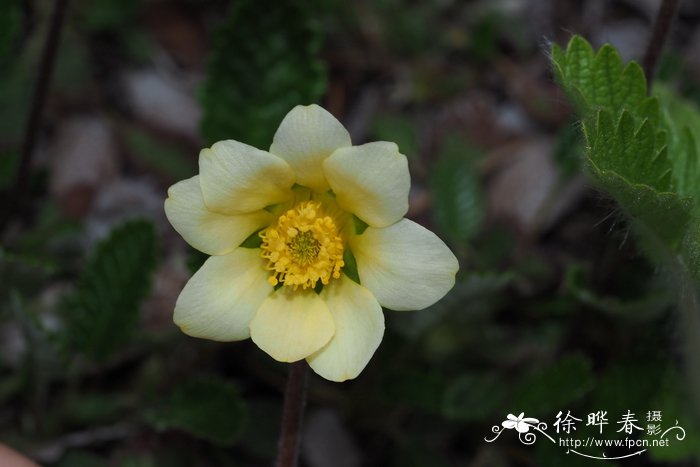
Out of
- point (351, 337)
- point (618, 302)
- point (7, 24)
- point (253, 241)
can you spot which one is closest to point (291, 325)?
point (351, 337)

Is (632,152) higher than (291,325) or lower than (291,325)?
higher

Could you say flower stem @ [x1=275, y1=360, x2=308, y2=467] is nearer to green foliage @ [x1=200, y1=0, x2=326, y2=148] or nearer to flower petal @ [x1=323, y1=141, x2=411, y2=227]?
flower petal @ [x1=323, y1=141, x2=411, y2=227]

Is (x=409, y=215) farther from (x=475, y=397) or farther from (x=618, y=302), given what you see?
(x=618, y=302)

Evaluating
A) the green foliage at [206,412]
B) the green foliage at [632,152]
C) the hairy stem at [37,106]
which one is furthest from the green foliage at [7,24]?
the green foliage at [632,152]

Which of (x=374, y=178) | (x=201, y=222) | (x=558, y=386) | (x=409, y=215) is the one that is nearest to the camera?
(x=374, y=178)

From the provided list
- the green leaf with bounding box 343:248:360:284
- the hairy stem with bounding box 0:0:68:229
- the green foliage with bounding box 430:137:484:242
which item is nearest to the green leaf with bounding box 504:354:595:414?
the green foliage with bounding box 430:137:484:242

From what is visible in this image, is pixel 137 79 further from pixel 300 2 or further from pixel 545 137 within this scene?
pixel 545 137
